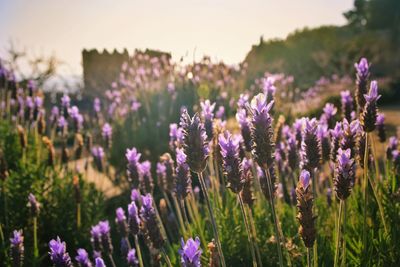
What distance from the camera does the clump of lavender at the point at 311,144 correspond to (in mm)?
1851

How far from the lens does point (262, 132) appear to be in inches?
63.4

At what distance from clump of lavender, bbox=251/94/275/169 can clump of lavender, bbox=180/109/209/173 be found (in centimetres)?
19

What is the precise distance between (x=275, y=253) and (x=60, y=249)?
134 centimetres

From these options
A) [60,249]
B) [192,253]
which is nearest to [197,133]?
[192,253]

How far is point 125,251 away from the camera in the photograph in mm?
2834

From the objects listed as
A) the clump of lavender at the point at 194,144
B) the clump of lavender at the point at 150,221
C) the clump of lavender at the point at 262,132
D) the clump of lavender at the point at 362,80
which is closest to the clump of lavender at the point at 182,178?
the clump of lavender at the point at 150,221

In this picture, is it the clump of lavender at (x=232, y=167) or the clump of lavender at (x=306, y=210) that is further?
the clump of lavender at (x=232, y=167)

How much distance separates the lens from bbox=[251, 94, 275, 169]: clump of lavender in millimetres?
1594

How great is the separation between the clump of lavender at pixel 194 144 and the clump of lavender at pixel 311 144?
1.54 feet

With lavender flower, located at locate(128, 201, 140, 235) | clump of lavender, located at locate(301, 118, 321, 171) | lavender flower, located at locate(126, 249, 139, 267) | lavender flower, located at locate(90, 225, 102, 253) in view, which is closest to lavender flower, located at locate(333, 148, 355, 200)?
clump of lavender, located at locate(301, 118, 321, 171)

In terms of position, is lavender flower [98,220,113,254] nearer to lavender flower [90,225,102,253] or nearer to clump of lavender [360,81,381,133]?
lavender flower [90,225,102,253]

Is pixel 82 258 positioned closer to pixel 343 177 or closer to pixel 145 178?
pixel 145 178

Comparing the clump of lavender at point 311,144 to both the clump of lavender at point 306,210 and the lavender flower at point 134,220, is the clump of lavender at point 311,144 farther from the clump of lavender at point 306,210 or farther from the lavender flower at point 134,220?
the lavender flower at point 134,220

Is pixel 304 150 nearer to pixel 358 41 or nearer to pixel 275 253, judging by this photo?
pixel 275 253
